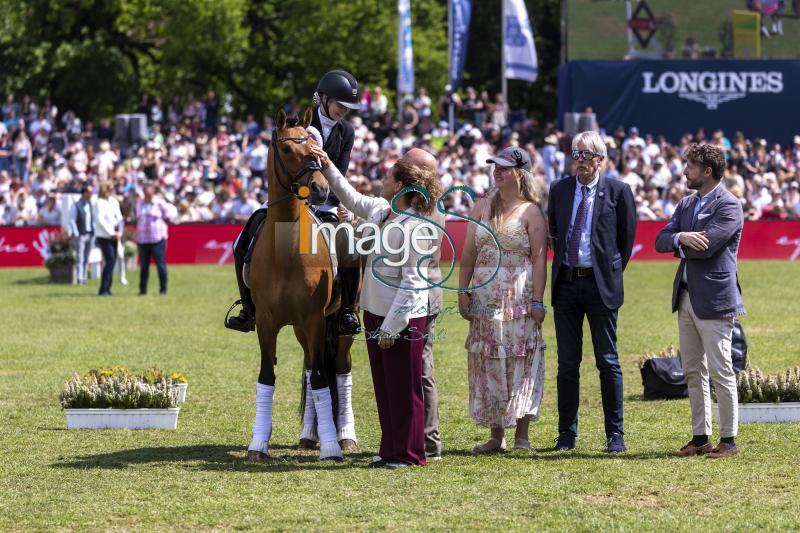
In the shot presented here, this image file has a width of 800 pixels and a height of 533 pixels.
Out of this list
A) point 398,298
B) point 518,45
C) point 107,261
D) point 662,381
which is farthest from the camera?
point 518,45

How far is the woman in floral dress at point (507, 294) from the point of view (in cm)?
955

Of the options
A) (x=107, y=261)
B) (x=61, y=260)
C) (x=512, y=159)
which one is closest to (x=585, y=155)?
(x=512, y=159)

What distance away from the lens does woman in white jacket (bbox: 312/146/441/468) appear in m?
8.82

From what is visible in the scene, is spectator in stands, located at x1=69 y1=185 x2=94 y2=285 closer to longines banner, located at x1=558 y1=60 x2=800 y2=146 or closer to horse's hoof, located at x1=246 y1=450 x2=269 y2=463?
horse's hoof, located at x1=246 y1=450 x2=269 y2=463

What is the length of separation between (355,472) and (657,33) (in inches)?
1319

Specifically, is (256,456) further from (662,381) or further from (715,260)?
(662,381)

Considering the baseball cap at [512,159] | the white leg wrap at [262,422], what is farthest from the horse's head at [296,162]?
the white leg wrap at [262,422]

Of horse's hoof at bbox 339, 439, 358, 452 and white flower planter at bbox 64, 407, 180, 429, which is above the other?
white flower planter at bbox 64, 407, 180, 429

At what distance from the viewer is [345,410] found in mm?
10289

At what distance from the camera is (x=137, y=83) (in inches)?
2051

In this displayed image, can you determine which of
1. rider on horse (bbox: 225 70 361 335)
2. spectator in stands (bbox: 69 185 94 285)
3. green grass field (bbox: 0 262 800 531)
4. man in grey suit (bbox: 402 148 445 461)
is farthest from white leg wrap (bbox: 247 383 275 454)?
spectator in stands (bbox: 69 185 94 285)

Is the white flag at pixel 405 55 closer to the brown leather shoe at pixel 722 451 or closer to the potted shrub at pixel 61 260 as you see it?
the potted shrub at pixel 61 260

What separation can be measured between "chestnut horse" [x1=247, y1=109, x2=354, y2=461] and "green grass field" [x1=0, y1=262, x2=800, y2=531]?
373 mm

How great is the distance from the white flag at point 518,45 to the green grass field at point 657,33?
4.19 feet
